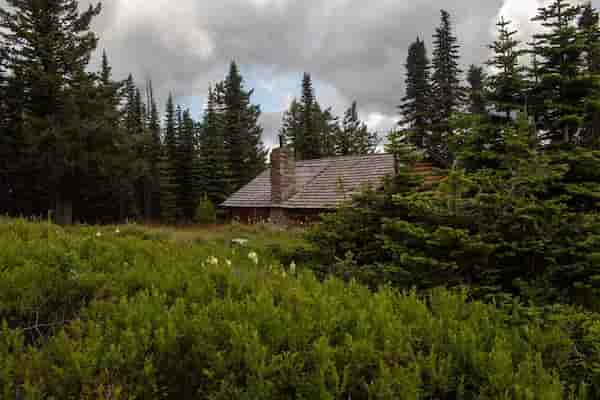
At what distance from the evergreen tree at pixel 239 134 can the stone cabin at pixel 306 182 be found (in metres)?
20.7

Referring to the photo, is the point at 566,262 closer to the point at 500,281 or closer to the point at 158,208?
the point at 500,281

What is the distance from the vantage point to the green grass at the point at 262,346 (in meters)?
2.16

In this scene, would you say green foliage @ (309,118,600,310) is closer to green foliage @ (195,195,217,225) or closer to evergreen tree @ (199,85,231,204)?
green foliage @ (195,195,217,225)

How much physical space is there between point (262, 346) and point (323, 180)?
19.7 metres

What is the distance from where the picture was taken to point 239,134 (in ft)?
148

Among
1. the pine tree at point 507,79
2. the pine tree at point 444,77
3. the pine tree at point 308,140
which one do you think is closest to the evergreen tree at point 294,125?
the pine tree at point 308,140

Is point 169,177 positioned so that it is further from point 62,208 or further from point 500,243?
point 500,243

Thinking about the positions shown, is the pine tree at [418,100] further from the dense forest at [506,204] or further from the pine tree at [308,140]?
the dense forest at [506,204]

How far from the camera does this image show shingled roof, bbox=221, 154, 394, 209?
19.7m

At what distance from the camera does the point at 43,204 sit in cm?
3025

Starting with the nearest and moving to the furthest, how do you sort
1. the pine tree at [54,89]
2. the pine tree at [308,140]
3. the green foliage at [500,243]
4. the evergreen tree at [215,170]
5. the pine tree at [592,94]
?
the green foliage at [500,243], the pine tree at [592,94], the pine tree at [54,89], the evergreen tree at [215,170], the pine tree at [308,140]

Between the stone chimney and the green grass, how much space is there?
17462 mm

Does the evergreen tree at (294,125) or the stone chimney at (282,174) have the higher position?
the evergreen tree at (294,125)

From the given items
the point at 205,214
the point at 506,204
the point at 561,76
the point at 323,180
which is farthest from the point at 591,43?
the point at 205,214
